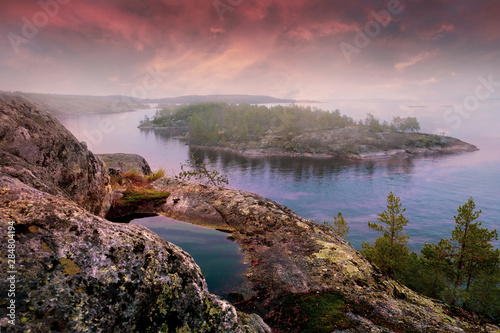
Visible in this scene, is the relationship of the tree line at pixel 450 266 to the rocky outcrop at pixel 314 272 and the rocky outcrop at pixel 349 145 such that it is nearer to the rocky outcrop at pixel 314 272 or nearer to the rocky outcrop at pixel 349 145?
the rocky outcrop at pixel 314 272

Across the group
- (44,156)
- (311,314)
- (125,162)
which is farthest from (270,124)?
(311,314)

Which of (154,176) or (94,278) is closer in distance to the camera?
(94,278)

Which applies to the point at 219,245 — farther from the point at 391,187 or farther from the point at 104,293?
the point at 391,187

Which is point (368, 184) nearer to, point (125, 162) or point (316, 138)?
point (316, 138)

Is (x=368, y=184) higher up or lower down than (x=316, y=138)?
lower down

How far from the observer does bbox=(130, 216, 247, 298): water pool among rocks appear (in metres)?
8.05

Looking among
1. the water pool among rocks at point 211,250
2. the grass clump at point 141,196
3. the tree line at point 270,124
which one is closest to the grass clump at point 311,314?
the water pool among rocks at point 211,250

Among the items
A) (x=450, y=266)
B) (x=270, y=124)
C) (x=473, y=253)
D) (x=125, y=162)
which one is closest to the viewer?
(x=473, y=253)

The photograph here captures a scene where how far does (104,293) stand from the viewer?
14.1 feet

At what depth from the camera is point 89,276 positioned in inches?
171

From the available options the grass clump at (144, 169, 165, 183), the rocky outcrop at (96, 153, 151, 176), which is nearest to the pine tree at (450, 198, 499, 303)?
the grass clump at (144, 169, 165, 183)

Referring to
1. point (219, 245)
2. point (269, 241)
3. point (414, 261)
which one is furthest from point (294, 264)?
point (414, 261)

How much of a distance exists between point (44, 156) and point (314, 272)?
9393 millimetres

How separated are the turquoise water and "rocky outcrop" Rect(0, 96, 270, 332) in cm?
5555
